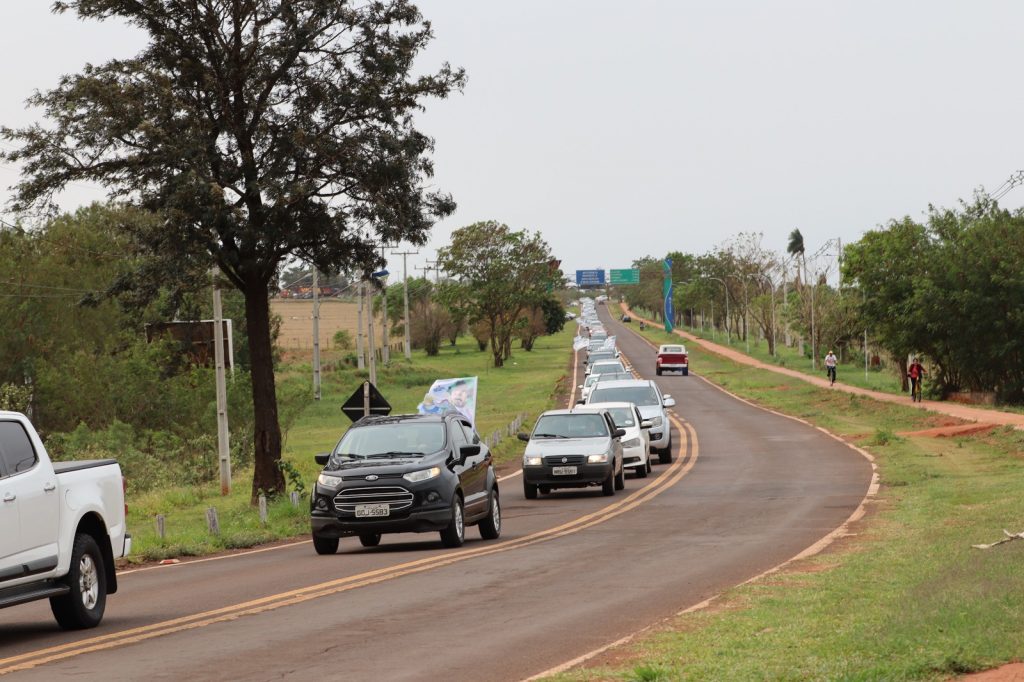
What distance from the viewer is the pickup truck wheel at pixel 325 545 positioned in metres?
18.7

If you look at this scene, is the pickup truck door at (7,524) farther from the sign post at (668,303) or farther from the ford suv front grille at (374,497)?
the sign post at (668,303)

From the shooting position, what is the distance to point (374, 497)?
59.6 feet

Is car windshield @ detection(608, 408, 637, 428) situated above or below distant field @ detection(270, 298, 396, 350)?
below

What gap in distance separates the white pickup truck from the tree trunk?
15.4 m

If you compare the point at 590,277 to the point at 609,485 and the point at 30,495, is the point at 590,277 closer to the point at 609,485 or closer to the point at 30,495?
the point at 609,485

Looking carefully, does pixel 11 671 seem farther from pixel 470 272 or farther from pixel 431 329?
pixel 431 329

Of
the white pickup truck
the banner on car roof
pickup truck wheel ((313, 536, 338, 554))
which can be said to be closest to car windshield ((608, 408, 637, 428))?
the banner on car roof

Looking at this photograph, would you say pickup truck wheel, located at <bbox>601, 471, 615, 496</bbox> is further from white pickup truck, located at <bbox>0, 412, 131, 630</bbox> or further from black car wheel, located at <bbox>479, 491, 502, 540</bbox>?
white pickup truck, located at <bbox>0, 412, 131, 630</bbox>

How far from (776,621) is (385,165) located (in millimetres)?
18294

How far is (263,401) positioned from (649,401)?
41.6 ft

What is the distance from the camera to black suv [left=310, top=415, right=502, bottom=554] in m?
18.1

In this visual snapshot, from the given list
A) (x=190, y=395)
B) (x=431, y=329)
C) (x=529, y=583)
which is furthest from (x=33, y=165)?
(x=431, y=329)

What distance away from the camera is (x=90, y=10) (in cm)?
2630

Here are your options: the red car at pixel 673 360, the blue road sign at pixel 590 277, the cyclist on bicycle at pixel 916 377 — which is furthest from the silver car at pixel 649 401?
the blue road sign at pixel 590 277
